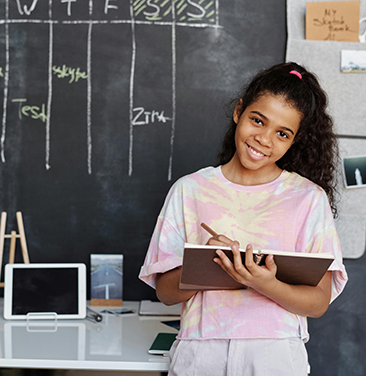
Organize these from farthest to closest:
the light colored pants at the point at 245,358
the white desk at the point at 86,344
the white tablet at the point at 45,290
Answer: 1. the white tablet at the point at 45,290
2. the white desk at the point at 86,344
3. the light colored pants at the point at 245,358

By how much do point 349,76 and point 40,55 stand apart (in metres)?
1.26

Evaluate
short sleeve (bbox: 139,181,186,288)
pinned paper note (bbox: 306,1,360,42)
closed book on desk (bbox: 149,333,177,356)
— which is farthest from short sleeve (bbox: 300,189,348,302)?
pinned paper note (bbox: 306,1,360,42)

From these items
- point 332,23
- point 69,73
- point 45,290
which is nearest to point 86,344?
point 45,290

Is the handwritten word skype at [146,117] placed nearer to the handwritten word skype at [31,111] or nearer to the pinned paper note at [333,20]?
the handwritten word skype at [31,111]

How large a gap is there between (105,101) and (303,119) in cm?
101

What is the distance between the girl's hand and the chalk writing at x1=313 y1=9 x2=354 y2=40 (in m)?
1.30

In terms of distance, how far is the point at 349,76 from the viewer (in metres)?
1.88

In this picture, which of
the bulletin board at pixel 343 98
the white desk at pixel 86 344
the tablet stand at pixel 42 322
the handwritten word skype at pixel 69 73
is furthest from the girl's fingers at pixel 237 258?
the handwritten word skype at pixel 69 73

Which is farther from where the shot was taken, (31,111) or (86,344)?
(31,111)

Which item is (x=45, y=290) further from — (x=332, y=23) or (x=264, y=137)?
(x=332, y=23)

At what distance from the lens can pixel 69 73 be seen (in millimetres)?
1890

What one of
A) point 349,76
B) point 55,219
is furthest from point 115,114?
point 349,76

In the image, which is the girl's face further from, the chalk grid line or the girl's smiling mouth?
the chalk grid line

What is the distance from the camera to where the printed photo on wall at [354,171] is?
1.88m
